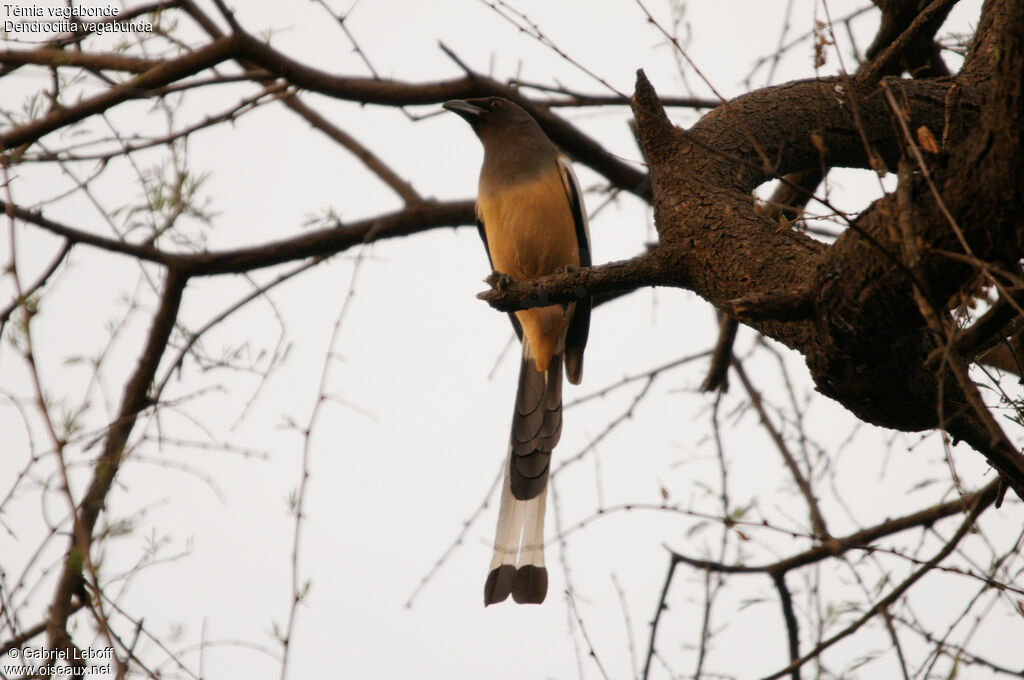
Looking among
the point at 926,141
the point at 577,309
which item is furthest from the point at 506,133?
the point at 926,141

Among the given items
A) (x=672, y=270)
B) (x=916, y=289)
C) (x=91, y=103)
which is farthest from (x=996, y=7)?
(x=91, y=103)

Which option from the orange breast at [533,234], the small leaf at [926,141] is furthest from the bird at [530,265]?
the small leaf at [926,141]

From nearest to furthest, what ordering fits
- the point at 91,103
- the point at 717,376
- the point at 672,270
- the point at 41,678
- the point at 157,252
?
the point at 41,678 < the point at 672,270 < the point at 91,103 < the point at 157,252 < the point at 717,376

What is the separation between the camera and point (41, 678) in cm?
240

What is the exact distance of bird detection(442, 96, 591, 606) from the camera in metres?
4.39

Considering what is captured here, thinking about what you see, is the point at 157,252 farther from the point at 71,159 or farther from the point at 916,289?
the point at 916,289

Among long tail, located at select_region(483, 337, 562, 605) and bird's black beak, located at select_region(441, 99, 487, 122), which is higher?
bird's black beak, located at select_region(441, 99, 487, 122)

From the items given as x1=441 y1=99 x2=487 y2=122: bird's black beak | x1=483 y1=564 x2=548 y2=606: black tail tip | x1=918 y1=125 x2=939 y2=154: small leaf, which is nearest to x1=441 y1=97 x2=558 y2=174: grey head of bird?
x1=441 y1=99 x2=487 y2=122: bird's black beak

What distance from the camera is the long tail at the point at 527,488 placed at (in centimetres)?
409

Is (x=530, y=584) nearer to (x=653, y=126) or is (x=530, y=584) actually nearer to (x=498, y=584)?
(x=498, y=584)

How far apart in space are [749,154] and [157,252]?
2791 millimetres

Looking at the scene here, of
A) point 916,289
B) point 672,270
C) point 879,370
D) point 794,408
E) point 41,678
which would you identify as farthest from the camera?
point 794,408

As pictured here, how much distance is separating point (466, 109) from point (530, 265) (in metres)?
1.15

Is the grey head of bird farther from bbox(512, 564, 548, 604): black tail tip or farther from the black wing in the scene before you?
bbox(512, 564, 548, 604): black tail tip
